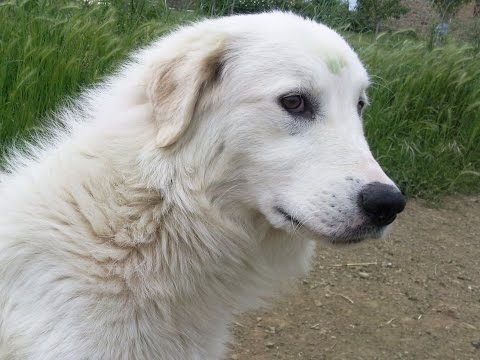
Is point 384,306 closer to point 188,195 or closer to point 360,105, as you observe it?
point 360,105

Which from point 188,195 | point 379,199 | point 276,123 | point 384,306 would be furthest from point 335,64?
point 384,306

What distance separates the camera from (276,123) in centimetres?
205

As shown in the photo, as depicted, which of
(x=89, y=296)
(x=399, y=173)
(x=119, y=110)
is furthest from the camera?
→ (x=399, y=173)

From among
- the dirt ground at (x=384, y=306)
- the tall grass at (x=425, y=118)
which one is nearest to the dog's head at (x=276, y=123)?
the dirt ground at (x=384, y=306)

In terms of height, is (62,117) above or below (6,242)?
above

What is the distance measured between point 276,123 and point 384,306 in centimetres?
221

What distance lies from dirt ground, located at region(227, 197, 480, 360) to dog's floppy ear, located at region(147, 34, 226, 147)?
3.99ft

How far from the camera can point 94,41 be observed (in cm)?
416

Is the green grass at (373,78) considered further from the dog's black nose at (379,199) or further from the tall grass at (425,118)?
the dog's black nose at (379,199)

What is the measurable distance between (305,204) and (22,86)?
230 centimetres

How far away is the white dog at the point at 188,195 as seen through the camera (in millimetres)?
1920

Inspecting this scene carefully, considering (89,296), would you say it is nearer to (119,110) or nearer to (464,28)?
(119,110)

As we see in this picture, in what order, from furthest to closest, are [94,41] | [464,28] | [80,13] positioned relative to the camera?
[464,28] < [80,13] < [94,41]

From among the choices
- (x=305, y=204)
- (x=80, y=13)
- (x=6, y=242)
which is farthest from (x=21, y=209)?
(x=80, y=13)
